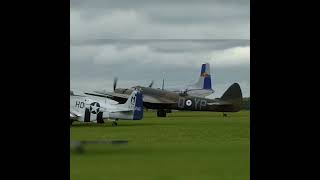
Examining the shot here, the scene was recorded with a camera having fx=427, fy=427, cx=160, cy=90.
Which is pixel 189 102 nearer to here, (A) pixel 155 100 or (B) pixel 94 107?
(A) pixel 155 100

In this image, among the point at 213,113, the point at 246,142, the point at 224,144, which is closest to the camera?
the point at 246,142

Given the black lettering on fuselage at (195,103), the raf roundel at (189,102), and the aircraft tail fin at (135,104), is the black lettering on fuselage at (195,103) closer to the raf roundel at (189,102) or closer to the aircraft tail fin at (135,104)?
the raf roundel at (189,102)

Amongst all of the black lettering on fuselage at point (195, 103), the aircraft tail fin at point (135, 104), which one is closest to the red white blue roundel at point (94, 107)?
the aircraft tail fin at point (135, 104)

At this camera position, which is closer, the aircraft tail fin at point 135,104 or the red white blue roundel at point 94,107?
the aircraft tail fin at point 135,104

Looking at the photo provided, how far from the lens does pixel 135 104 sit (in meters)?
8.19

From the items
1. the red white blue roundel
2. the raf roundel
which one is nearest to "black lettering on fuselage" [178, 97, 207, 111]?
the raf roundel

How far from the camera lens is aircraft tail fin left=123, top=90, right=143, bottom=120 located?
281 inches

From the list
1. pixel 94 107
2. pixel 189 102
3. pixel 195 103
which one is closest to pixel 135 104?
pixel 94 107

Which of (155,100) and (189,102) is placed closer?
(189,102)

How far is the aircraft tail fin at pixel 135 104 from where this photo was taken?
23.4 ft
